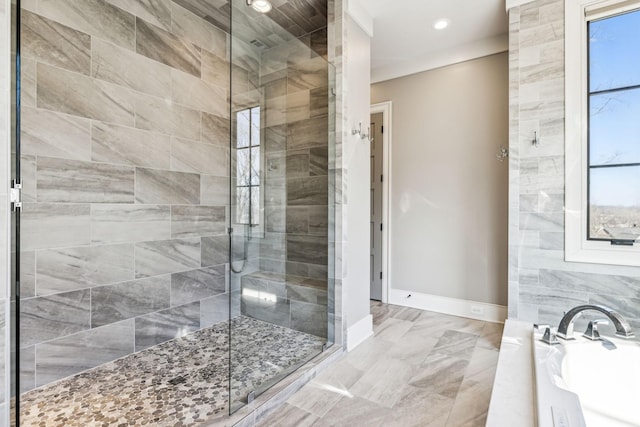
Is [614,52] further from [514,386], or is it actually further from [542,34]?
[514,386]

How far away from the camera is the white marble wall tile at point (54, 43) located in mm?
1921

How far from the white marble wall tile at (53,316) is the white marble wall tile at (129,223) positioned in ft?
1.33

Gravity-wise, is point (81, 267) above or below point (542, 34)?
below

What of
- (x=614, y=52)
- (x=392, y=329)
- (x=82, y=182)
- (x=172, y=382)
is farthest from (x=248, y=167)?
(x=614, y=52)

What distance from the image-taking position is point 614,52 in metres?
2.45

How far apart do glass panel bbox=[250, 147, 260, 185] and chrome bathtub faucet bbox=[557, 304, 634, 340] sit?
223 cm

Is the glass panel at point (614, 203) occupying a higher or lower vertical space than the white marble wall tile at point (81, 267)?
higher

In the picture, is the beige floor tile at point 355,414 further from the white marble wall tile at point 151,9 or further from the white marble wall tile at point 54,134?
the white marble wall tile at point 151,9

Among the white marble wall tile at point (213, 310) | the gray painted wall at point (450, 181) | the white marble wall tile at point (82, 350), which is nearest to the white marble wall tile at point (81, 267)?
the white marble wall tile at point (82, 350)

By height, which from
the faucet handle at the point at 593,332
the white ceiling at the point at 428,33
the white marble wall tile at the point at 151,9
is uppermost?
the white ceiling at the point at 428,33

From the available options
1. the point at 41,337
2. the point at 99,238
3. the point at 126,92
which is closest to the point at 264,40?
the point at 126,92

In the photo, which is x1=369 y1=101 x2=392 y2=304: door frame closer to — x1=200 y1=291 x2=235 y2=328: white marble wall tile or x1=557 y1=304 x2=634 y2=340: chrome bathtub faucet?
x1=200 y1=291 x2=235 y2=328: white marble wall tile

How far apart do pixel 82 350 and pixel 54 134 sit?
1.44 m

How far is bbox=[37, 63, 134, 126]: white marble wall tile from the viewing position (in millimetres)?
1995
